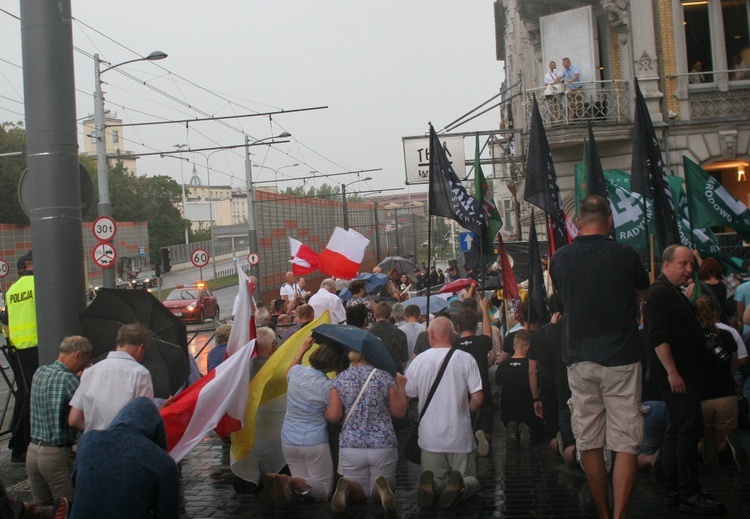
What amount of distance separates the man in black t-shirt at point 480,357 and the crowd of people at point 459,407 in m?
0.03

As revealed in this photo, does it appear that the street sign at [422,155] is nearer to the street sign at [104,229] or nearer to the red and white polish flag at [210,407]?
the street sign at [104,229]

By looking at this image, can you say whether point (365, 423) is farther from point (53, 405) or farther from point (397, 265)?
point (397, 265)

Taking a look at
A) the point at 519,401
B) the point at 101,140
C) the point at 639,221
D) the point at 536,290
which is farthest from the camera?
the point at 101,140

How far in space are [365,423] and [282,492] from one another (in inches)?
34.5

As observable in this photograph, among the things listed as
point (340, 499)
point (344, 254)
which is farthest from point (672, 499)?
point (344, 254)

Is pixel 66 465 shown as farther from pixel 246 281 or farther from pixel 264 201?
pixel 264 201

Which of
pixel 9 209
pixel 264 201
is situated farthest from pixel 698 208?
pixel 9 209

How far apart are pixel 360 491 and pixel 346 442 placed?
41 centimetres

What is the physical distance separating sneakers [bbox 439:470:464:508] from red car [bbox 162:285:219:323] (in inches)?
1262

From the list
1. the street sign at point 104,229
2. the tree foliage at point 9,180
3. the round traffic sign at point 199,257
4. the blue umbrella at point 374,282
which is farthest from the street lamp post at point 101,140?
the tree foliage at point 9,180

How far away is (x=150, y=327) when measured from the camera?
775 cm

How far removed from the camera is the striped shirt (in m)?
6.56

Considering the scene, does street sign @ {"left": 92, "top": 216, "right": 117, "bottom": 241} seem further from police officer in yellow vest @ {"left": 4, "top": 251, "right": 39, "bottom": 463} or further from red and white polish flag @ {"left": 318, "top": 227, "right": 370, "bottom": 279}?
police officer in yellow vest @ {"left": 4, "top": 251, "right": 39, "bottom": 463}

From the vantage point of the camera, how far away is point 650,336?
253 inches
